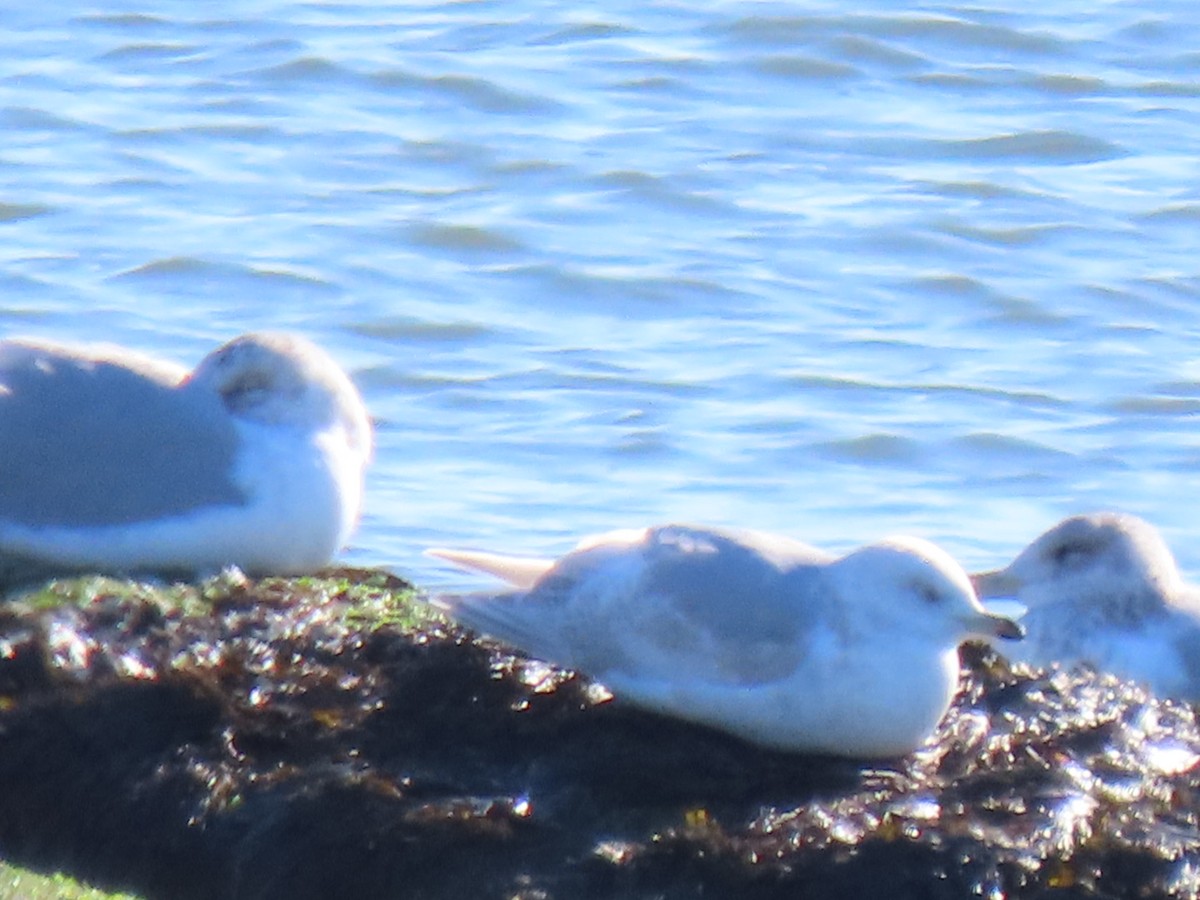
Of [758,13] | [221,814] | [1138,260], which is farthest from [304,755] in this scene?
[758,13]

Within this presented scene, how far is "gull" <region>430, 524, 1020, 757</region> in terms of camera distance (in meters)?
4.73

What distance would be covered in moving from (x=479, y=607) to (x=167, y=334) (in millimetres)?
5111

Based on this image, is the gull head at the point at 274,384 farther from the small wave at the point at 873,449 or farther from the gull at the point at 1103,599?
the small wave at the point at 873,449

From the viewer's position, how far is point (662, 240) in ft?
37.2

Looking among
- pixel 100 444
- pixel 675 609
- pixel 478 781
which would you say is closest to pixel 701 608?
pixel 675 609

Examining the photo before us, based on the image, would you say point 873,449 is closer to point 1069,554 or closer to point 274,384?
point 1069,554

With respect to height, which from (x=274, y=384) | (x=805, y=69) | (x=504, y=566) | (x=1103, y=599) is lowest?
(x=1103, y=599)

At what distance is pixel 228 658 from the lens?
5016mm

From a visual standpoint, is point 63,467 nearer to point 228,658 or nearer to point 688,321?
point 228,658

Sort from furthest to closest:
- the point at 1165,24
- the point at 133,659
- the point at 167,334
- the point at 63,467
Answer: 1. the point at 1165,24
2. the point at 167,334
3. the point at 63,467
4. the point at 133,659

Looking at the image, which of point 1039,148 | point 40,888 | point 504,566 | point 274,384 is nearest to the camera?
point 40,888

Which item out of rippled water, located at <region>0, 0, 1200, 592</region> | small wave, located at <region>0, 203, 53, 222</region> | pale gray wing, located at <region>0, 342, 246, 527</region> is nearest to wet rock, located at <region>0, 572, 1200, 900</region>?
pale gray wing, located at <region>0, 342, 246, 527</region>

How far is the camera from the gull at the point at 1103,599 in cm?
643

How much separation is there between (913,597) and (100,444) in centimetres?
210
